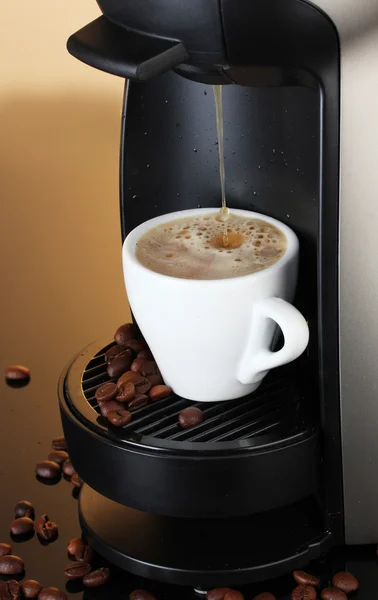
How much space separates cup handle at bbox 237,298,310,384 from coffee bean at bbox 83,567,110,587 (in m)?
0.16

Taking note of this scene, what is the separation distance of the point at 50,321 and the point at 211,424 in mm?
370

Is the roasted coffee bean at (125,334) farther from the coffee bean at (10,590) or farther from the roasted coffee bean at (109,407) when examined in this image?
the coffee bean at (10,590)

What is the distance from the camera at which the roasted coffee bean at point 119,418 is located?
2.15ft

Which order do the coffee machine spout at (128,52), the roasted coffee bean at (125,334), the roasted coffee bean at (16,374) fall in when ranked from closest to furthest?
the coffee machine spout at (128,52) → the roasted coffee bean at (125,334) → the roasted coffee bean at (16,374)

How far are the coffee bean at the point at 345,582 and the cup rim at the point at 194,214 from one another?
0.21 m

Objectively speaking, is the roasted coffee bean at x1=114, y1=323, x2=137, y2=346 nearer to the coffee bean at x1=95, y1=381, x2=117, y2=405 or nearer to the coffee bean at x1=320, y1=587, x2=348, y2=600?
the coffee bean at x1=95, y1=381, x2=117, y2=405

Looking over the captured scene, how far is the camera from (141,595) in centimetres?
65

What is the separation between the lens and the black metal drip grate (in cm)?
65

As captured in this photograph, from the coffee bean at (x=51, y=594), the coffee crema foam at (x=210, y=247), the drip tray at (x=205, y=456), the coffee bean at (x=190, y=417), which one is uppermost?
the coffee crema foam at (x=210, y=247)

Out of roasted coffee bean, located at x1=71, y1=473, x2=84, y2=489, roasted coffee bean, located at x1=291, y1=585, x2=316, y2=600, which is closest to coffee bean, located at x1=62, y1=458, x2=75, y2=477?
roasted coffee bean, located at x1=71, y1=473, x2=84, y2=489

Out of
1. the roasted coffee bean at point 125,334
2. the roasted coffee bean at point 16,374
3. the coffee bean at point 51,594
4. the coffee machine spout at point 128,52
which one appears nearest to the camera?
the coffee machine spout at point 128,52

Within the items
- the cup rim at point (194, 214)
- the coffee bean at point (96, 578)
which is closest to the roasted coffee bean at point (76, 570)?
the coffee bean at point (96, 578)

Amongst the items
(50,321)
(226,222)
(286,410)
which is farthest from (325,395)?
(50,321)

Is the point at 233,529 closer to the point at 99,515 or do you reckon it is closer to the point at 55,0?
the point at 99,515
